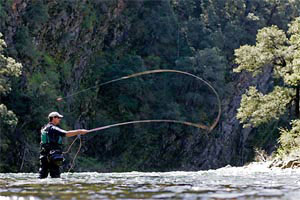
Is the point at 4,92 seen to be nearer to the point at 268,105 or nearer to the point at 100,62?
the point at 268,105

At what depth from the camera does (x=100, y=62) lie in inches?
1797

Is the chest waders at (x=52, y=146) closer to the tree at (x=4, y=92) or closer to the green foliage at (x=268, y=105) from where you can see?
the tree at (x=4, y=92)

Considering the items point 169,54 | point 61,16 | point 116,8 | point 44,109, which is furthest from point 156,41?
point 44,109

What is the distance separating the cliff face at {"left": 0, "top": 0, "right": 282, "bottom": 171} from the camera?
36.0 meters

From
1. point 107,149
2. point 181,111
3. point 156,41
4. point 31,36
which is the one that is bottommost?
point 107,149

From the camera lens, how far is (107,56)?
155ft

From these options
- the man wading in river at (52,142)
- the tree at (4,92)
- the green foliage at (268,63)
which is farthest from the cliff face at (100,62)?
the man wading in river at (52,142)

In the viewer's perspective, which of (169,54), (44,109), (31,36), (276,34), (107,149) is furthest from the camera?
(169,54)

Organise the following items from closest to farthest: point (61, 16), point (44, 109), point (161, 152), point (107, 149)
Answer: point (44, 109) < point (61, 16) < point (107, 149) < point (161, 152)

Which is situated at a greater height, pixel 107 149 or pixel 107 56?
pixel 107 56

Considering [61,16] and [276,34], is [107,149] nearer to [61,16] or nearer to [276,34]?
[61,16]

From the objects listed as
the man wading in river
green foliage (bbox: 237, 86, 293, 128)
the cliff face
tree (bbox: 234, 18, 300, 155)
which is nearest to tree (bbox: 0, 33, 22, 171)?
the cliff face

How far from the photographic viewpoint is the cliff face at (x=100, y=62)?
3597cm

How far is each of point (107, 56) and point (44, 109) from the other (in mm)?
14866
